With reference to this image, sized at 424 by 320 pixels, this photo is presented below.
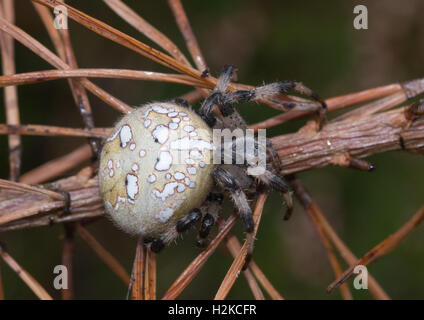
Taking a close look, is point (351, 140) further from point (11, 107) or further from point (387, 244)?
point (11, 107)

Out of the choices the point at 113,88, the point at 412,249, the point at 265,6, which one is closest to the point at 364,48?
the point at 265,6

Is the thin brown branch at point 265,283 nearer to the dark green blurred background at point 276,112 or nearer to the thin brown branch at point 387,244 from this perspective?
the thin brown branch at point 387,244

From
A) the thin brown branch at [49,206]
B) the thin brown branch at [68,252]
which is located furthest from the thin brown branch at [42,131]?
the thin brown branch at [68,252]

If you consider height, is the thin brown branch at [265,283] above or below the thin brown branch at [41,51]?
below

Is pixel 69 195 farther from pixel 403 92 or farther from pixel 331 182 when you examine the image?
pixel 331 182

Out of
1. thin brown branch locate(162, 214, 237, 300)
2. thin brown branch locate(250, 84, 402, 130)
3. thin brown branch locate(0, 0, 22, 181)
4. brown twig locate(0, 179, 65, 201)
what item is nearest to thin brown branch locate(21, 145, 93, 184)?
thin brown branch locate(0, 0, 22, 181)

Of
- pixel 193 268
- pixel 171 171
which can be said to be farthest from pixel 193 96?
pixel 193 268

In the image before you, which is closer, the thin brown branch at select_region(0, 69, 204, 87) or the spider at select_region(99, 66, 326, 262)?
the thin brown branch at select_region(0, 69, 204, 87)

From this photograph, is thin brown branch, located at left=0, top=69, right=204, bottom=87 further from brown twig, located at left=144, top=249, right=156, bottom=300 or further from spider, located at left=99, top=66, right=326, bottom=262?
brown twig, located at left=144, top=249, right=156, bottom=300
